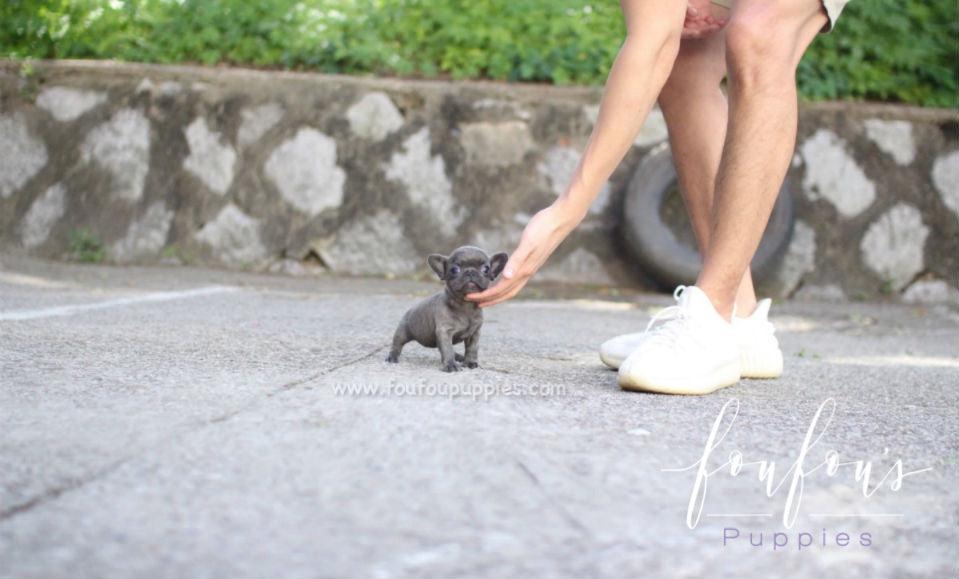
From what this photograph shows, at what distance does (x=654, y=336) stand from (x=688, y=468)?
0.74m

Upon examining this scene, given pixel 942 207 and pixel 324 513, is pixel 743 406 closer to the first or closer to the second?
pixel 324 513

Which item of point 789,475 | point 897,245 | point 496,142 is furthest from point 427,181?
point 789,475

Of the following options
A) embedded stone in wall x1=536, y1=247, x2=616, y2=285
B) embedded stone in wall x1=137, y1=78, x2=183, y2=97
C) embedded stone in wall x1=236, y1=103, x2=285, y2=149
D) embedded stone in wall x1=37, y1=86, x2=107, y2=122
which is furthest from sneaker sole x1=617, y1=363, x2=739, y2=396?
embedded stone in wall x1=37, y1=86, x2=107, y2=122

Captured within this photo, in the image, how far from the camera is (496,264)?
213 centimetres

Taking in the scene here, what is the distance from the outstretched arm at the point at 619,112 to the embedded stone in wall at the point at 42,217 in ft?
12.7

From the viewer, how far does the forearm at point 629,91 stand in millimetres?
2039

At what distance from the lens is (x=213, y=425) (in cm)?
136

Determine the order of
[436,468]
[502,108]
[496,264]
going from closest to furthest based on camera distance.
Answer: [436,468] → [496,264] → [502,108]

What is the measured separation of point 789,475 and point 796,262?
4037 mm

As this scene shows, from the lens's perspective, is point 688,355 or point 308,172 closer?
point 688,355

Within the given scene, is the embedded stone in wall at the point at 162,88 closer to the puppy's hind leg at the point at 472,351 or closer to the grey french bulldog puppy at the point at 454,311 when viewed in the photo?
the grey french bulldog puppy at the point at 454,311

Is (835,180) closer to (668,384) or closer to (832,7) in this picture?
(832,7)

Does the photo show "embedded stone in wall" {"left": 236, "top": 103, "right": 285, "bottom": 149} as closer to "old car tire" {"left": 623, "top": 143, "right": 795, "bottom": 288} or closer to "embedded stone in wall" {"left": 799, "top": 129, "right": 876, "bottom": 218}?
"old car tire" {"left": 623, "top": 143, "right": 795, "bottom": 288}

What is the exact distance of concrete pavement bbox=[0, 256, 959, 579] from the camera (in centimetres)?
95
